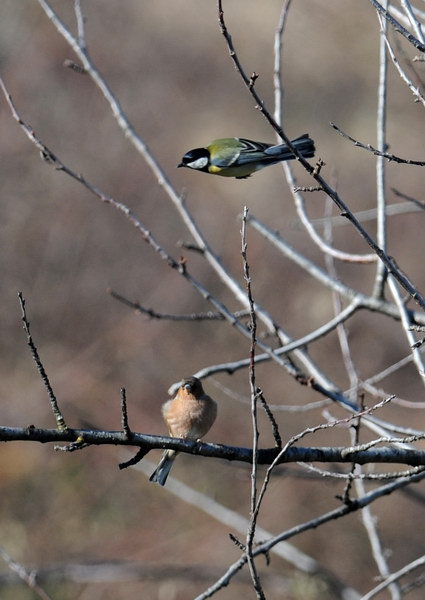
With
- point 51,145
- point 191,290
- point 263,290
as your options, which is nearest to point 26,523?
point 191,290

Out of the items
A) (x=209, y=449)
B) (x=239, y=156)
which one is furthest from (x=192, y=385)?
(x=209, y=449)

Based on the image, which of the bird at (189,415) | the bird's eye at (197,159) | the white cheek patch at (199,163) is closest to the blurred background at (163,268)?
the bird at (189,415)

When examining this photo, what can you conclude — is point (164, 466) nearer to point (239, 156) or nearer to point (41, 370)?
point (239, 156)

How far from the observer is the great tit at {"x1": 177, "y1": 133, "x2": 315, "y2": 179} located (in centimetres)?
332

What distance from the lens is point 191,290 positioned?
12.6m

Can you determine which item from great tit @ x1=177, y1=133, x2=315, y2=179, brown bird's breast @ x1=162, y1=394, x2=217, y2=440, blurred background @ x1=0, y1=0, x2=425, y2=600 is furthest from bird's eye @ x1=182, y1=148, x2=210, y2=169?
blurred background @ x1=0, y1=0, x2=425, y2=600

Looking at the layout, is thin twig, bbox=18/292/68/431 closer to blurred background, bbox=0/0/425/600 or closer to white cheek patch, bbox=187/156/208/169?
white cheek patch, bbox=187/156/208/169

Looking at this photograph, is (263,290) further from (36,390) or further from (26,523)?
(26,523)

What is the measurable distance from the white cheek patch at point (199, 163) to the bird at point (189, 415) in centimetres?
108

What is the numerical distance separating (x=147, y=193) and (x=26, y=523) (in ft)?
17.7

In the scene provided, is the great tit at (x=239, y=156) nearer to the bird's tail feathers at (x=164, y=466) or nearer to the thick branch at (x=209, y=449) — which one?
the thick branch at (x=209, y=449)

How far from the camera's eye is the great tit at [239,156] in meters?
3.32

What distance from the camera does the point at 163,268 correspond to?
43.1 ft

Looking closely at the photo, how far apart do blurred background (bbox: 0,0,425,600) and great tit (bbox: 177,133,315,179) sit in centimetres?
562
